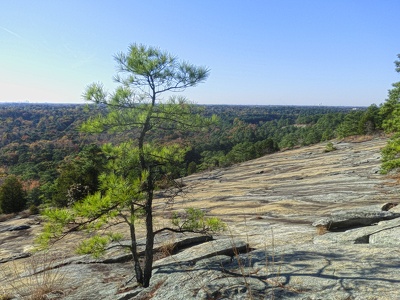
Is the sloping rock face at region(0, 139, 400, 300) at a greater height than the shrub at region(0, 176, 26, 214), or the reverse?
the sloping rock face at region(0, 139, 400, 300)

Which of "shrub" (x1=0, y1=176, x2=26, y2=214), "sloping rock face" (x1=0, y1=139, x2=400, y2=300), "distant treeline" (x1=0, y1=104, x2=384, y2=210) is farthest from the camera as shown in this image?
"shrub" (x1=0, y1=176, x2=26, y2=214)

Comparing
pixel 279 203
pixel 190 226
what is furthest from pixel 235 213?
pixel 190 226

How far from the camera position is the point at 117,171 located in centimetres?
628

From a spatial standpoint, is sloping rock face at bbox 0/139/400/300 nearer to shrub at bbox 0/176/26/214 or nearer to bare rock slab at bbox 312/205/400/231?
bare rock slab at bbox 312/205/400/231

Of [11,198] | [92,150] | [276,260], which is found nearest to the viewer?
[276,260]

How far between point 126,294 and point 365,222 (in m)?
7.10

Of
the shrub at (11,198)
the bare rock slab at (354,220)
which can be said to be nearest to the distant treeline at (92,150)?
the shrub at (11,198)

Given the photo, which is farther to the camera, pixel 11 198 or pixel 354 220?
pixel 11 198

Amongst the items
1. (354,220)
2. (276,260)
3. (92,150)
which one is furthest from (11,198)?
(276,260)

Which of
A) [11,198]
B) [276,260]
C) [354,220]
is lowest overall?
[11,198]

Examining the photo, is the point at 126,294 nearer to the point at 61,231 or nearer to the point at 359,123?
the point at 61,231

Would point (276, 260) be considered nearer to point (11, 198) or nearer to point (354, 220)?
point (354, 220)

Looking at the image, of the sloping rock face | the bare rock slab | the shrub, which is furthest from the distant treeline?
the bare rock slab

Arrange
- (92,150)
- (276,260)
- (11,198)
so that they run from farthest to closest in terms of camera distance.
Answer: (11,198) → (92,150) → (276,260)
